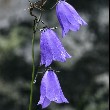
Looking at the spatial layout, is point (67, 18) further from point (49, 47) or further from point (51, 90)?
point (51, 90)

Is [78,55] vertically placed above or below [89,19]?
below

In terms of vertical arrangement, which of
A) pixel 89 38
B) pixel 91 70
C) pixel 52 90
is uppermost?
pixel 89 38

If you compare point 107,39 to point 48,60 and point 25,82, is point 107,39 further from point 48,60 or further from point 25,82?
point 48,60

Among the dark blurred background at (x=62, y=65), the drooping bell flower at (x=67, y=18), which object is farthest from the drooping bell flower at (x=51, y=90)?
the dark blurred background at (x=62, y=65)

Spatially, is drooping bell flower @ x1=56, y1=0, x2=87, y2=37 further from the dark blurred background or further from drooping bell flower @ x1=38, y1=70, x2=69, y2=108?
the dark blurred background

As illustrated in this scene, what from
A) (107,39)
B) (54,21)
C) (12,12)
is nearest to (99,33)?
(107,39)

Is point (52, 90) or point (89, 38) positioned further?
point (89, 38)

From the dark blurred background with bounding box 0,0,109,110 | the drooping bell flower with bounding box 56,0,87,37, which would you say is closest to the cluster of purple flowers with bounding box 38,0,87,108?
the drooping bell flower with bounding box 56,0,87,37

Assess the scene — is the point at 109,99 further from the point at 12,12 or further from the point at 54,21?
the point at 12,12

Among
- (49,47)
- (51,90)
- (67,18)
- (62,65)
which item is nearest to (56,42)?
(49,47)
